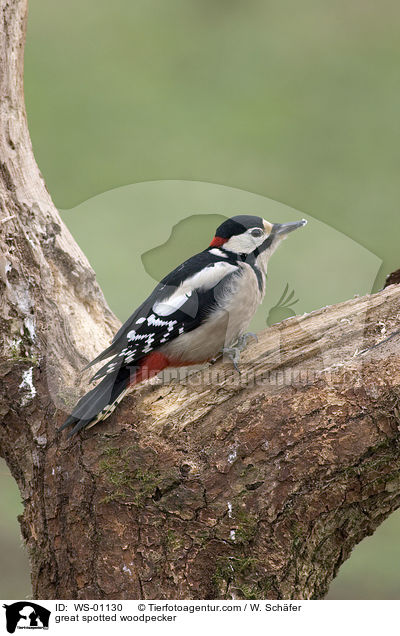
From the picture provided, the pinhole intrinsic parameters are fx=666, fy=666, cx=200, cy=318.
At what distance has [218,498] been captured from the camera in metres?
1.54

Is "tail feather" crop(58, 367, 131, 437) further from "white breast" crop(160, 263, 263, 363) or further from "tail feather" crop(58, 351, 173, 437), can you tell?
"white breast" crop(160, 263, 263, 363)

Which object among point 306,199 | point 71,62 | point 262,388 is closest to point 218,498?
point 262,388

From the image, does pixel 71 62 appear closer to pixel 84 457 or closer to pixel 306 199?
pixel 306 199

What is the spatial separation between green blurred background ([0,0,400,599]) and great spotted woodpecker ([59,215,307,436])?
0.14m

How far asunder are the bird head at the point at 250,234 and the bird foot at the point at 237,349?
25 centimetres

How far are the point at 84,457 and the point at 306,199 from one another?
951 millimetres

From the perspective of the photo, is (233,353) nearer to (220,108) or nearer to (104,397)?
(104,397)

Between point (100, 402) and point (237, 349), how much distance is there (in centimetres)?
38

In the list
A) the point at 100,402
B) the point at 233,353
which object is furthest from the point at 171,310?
the point at 100,402

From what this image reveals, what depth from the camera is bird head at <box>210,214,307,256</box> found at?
1.80 metres

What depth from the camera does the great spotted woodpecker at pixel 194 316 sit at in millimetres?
1680

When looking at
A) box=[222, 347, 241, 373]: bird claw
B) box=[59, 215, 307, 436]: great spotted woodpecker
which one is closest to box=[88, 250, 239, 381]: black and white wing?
box=[59, 215, 307, 436]: great spotted woodpecker
